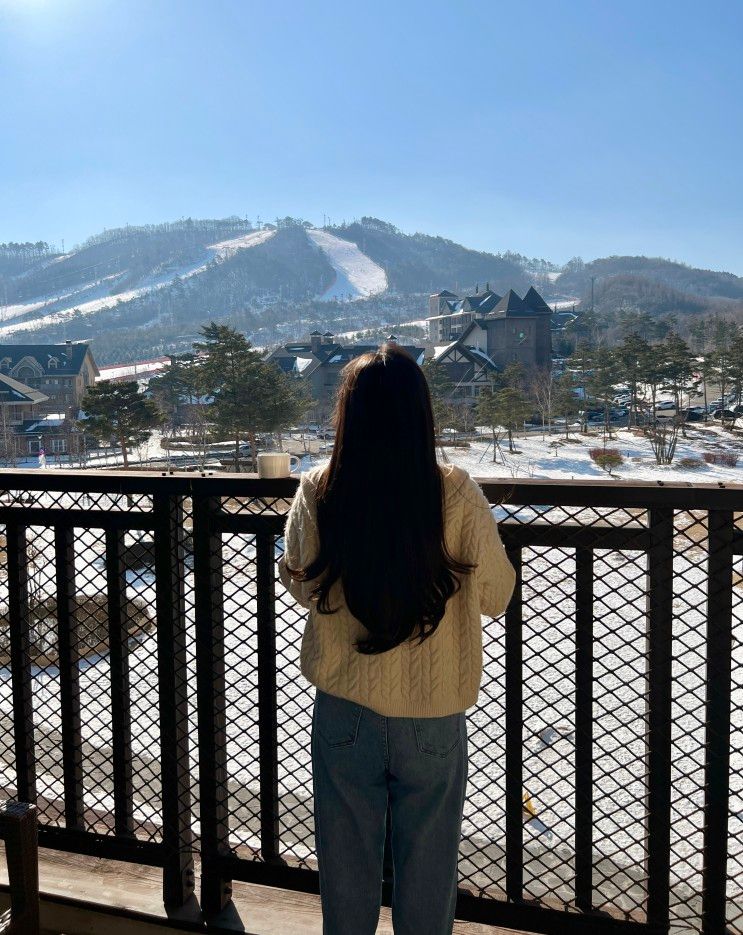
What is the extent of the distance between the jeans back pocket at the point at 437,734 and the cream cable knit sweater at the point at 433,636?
0.02m

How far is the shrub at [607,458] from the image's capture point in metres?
30.0

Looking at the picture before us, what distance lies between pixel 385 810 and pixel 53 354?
40.9 metres

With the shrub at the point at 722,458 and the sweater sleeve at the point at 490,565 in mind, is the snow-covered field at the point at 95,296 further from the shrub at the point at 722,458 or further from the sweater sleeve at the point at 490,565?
the sweater sleeve at the point at 490,565

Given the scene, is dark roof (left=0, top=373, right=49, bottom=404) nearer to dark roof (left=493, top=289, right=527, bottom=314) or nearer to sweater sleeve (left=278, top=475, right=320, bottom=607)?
dark roof (left=493, top=289, right=527, bottom=314)

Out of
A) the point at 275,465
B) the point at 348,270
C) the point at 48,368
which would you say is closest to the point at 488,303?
the point at 48,368

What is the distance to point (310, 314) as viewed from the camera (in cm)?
13125

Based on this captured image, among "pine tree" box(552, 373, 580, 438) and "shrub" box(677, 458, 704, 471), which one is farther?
"pine tree" box(552, 373, 580, 438)

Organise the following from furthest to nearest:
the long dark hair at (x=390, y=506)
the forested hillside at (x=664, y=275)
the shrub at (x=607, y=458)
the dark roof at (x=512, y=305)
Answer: the forested hillside at (x=664, y=275)
the dark roof at (x=512, y=305)
the shrub at (x=607, y=458)
the long dark hair at (x=390, y=506)

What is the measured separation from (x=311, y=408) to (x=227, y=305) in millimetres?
115355

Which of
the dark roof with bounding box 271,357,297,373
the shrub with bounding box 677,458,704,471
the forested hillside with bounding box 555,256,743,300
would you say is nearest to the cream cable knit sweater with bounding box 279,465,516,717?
the shrub with bounding box 677,458,704,471

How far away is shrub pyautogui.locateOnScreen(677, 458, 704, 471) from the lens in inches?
1180

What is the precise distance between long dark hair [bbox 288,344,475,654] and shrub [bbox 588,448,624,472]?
29.6 m

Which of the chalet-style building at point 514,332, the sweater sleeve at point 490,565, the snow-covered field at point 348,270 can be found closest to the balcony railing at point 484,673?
the sweater sleeve at point 490,565

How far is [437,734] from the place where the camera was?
1.10 m
